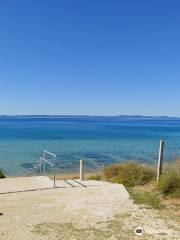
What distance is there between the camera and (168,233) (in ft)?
26.3

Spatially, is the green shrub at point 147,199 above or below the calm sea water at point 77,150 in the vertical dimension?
above

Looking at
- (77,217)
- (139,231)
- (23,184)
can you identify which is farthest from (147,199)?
(23,184)

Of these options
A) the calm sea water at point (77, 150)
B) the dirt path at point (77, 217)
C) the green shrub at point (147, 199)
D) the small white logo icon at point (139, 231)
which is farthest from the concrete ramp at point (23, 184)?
the calm sea water at point (77, 150)

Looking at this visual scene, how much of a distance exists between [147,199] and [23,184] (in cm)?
464

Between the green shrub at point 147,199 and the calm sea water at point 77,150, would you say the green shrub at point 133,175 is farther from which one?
the calm sea water at point 77,150

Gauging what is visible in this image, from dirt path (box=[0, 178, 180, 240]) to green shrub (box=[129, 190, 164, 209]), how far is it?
258 millimetres

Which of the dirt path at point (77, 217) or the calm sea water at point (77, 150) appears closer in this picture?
the dirt path at point (77, 217)

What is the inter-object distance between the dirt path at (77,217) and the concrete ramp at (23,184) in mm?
712

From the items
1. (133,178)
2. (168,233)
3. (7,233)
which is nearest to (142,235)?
(168,233)

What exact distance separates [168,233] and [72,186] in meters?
5.57

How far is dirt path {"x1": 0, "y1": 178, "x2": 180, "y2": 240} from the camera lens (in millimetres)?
7922

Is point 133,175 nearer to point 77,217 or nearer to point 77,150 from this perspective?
point 77,217

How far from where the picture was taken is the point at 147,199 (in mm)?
11180

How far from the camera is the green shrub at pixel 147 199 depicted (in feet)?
34.7
